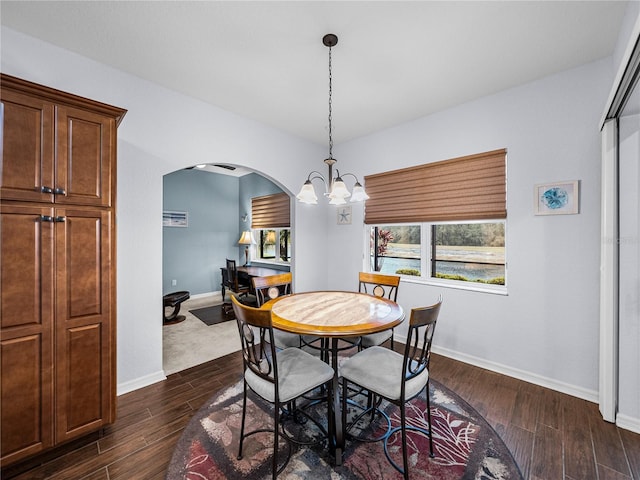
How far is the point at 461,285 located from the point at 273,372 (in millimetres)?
2417

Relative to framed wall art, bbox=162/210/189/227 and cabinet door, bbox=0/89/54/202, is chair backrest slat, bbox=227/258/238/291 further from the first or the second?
cabinet door, bbox=0/89/54/202

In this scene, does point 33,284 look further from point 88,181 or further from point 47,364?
point 88,181

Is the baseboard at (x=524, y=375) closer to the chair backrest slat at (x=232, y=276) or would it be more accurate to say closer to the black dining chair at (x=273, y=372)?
the black dining chair at (x=273, y=372)

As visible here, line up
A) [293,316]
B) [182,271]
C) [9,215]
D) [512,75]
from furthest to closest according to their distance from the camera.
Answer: [182,271], [512,75], [293,316], [9,215]

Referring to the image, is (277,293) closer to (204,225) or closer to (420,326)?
(420,326)

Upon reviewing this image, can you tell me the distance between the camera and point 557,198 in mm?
2400

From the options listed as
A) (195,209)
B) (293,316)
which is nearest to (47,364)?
(293,316)

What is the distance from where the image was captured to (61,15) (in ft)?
6.00

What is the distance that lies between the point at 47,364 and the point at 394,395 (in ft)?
6.90

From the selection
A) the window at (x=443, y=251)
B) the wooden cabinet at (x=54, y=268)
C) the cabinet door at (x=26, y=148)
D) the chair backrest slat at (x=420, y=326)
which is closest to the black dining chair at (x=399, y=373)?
the chair backrest slat at (x=420, y=326)

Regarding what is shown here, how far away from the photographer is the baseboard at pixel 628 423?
1885 millimetres

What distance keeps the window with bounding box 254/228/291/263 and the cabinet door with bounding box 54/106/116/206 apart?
12.8ft

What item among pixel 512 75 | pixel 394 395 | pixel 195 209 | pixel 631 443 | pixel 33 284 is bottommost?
pixel 631 443

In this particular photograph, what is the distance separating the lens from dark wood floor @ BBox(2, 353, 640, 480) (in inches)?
62.3
